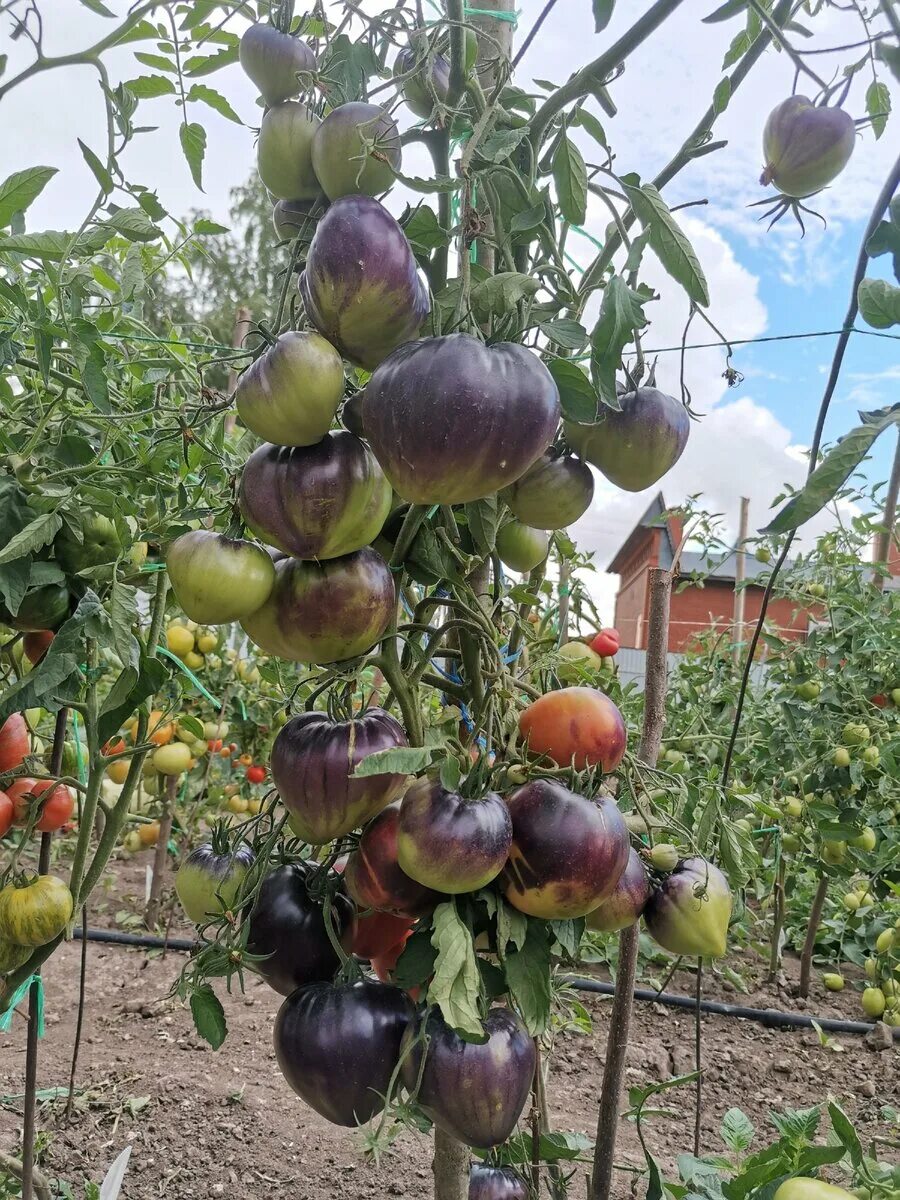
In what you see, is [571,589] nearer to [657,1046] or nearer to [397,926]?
[397,926]

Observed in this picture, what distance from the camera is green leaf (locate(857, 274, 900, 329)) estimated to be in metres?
0.53

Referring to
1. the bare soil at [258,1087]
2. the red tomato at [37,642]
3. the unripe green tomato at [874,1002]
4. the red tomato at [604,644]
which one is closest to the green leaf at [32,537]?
the red tomato at [37,642]

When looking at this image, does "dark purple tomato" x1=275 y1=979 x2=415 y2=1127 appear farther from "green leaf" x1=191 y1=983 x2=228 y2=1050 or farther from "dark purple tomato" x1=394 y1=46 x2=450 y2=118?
"dark purple tomato" x1=394 y1=46 x2=450 y2=118

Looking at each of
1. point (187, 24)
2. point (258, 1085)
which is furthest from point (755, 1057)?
point (187, 24)

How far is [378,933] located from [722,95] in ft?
2.38

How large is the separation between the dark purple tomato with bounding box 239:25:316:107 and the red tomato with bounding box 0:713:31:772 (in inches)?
29.6

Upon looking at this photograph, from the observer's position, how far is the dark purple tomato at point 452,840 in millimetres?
570

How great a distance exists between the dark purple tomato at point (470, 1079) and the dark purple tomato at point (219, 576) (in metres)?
0.33

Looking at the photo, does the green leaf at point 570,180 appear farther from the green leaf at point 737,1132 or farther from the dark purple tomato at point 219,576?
the green leaf at point 737,1132

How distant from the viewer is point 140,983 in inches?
95.2

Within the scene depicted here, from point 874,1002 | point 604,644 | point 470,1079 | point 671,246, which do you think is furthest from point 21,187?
point 874,1002

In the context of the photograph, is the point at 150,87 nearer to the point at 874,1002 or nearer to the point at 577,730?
the point at 577,730

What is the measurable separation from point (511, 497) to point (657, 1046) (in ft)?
6.32

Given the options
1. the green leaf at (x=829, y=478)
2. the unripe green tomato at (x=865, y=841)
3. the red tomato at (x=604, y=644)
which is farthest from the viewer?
the unripe green tomato at (x=865, y=841)
